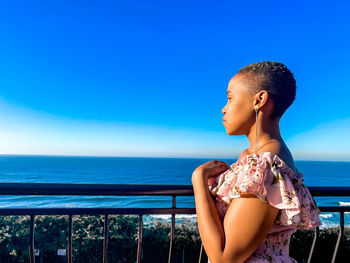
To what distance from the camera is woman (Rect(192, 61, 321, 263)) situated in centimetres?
91

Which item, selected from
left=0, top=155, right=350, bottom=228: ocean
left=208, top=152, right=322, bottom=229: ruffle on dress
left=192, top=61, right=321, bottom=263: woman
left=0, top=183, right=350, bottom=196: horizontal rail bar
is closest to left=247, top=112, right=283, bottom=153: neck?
left=192, top=61, right=321, bottom=263: woman

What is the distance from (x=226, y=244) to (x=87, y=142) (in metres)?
83.0

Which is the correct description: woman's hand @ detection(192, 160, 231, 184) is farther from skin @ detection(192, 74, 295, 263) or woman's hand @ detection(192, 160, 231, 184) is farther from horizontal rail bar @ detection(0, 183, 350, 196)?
horizontal rail bar @ detection(0, 183, 350, 196)

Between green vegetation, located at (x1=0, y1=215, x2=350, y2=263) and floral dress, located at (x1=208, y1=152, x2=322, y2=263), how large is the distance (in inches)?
575

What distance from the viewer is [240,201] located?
36.4 inches

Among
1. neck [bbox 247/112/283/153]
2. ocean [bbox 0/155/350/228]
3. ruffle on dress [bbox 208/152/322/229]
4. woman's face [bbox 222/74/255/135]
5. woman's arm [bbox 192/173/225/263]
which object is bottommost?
ocean [bbox 0/155/350/228]

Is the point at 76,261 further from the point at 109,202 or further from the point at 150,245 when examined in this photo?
the point at 109,202

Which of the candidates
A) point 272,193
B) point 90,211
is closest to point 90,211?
point 90,211

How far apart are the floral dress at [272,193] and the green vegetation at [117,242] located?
1461cm

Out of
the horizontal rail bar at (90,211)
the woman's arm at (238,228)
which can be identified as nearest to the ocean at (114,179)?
the horizontal rail bar at (90,211)

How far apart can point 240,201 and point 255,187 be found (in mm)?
76

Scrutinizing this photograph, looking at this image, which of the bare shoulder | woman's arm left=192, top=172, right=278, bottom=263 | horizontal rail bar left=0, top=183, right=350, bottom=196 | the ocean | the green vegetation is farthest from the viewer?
the ocean

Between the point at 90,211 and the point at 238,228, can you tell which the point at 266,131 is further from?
the point at 90,211

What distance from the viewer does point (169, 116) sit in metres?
66.1
